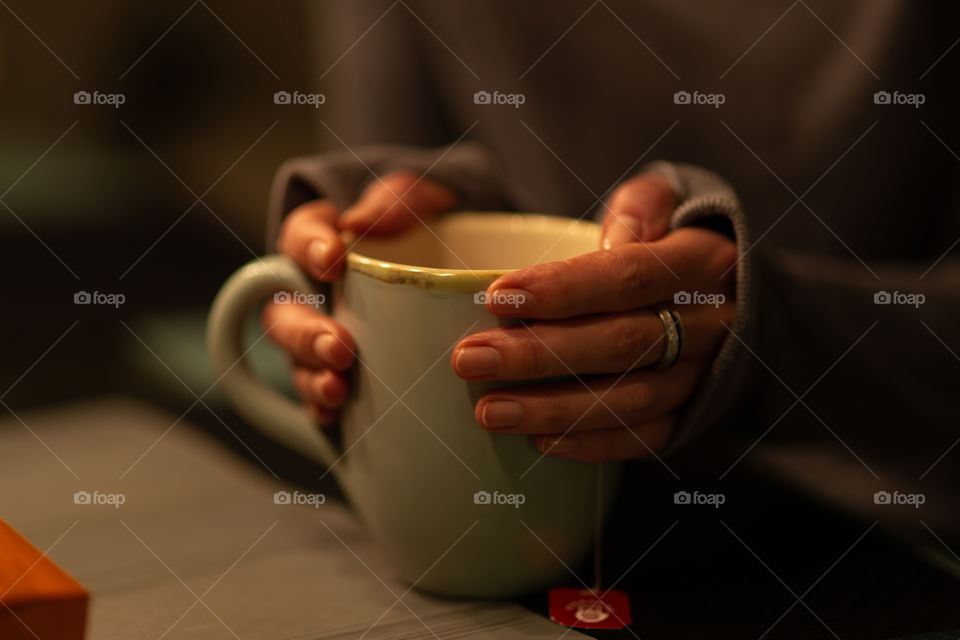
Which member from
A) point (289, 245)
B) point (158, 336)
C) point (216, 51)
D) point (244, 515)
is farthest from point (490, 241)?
point (216, 51)

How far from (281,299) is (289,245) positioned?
0.03 metres

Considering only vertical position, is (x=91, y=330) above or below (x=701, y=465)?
above

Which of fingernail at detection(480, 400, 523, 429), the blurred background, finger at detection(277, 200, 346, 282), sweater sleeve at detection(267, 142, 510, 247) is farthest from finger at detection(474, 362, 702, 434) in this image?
the blurred background

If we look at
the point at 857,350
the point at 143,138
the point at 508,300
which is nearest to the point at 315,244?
→ the point at 508,300

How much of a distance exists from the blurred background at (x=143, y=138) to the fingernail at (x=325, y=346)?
2.72ft

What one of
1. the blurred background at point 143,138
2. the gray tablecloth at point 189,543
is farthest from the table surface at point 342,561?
the blurred background at point 143,138

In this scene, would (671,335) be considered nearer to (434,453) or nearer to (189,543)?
(434,453)

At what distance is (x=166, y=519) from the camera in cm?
52

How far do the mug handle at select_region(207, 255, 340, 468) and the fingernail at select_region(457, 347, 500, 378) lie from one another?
11 cm

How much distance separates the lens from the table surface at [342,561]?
1.31 feet

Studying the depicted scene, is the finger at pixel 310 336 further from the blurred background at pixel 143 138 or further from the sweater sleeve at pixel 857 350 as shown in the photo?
the blurred background at pixel 143 138

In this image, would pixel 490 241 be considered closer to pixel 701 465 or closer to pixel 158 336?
pixel 701 465

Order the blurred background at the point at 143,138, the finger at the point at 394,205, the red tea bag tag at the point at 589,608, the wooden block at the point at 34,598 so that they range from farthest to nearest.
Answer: the blurred background at the point at 143,138 → the finger at the point at 394,205 → the red tea bag tag at the point at 589,608 → the wooden block at the point at 34,598

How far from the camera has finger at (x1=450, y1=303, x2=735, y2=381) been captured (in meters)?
0.37
